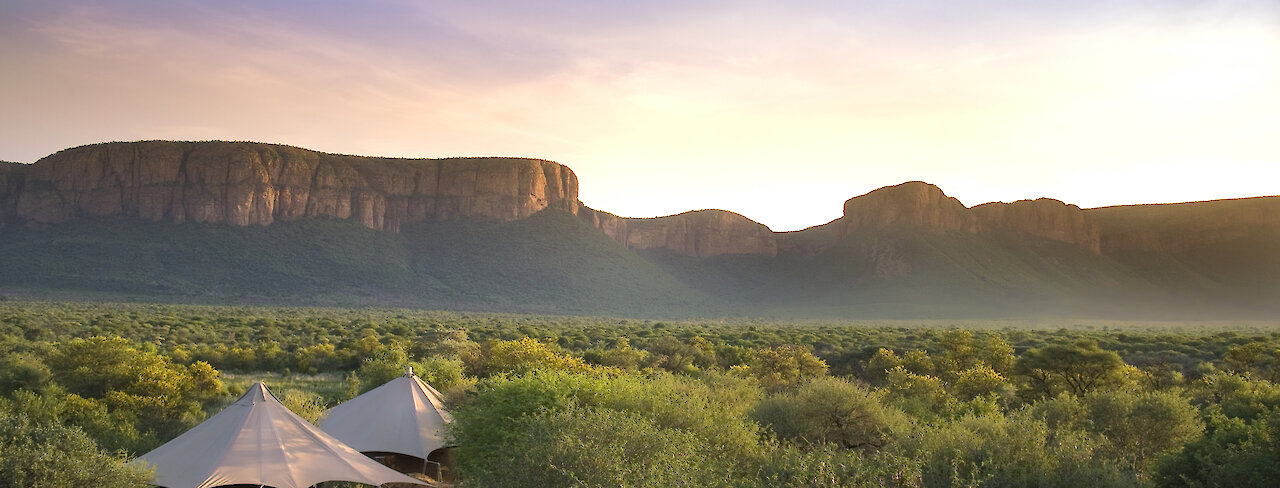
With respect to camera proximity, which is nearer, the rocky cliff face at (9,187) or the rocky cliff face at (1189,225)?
the rocky cliff face at (9,187)

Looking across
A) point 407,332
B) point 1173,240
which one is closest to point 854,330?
point 407,332

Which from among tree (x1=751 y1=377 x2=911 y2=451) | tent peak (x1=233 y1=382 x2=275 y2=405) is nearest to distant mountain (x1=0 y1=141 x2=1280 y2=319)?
tree (x1=751 y1=377 x2=911 y2=451)

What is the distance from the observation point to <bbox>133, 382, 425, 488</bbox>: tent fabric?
13.0 meters

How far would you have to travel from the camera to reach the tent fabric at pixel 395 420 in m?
17.1

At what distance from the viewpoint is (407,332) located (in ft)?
141

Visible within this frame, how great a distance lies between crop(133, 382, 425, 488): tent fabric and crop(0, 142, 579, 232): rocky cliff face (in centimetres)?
8494

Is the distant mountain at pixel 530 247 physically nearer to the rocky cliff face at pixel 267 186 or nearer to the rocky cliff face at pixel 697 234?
the rocky cliff face at pixel 267 186

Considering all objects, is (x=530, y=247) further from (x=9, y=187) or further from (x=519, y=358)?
(x=519, y=358)

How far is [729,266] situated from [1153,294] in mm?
52672

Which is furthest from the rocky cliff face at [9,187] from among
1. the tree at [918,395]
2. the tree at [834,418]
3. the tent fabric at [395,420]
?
the tree at [834,418]

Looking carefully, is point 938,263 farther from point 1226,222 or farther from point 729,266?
point 1226,222

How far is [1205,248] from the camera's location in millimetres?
110438

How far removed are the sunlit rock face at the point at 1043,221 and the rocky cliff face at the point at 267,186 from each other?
57582 mm

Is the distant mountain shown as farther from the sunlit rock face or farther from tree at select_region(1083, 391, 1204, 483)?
tree at select_region(1083, 391, 1204, 483)
